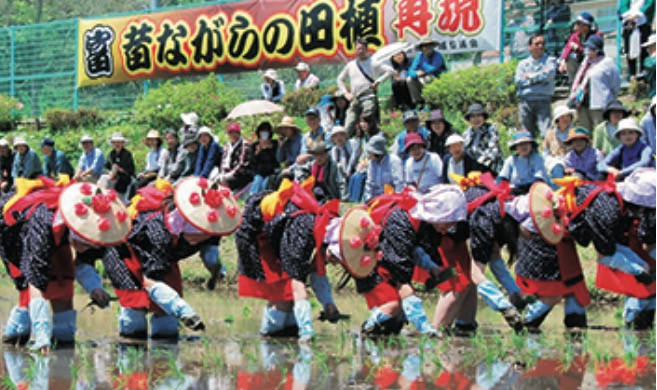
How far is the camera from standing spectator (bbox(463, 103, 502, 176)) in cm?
1227

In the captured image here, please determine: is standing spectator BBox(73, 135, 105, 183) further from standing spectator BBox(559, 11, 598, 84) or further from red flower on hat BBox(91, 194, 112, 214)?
red flower on hat BBox(91, 194, 112, 214)

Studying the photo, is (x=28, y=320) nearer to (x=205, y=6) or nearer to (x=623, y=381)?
(x=623, y=381)

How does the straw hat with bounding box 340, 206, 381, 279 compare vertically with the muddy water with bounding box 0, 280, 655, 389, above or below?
above

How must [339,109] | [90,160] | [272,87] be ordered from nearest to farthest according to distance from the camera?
[339,109] → [90,160] → [272,87]

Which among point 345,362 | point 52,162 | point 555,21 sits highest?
point 555,21

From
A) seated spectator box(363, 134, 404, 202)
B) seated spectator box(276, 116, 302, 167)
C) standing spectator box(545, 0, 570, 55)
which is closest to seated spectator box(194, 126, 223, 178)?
seated spectator box(276, 116, 302, 167)

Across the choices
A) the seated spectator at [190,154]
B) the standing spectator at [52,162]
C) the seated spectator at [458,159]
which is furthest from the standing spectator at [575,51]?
the standing spectator at [52,162]

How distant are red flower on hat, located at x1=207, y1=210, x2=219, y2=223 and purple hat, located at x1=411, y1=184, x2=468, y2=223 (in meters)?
1.54

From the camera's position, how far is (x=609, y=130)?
40.4 feet

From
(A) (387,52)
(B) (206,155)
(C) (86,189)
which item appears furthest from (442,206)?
(A) (387,52)

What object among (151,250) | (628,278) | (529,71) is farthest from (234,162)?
(628,278)

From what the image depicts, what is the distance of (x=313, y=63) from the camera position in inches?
774

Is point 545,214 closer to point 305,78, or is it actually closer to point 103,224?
point 103,224

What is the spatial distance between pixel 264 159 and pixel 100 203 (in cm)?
536
